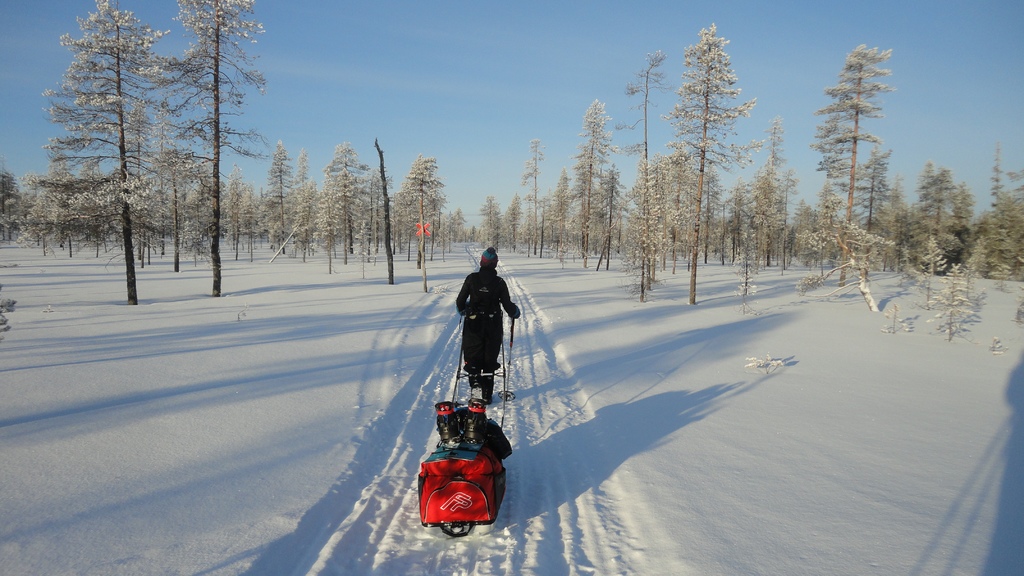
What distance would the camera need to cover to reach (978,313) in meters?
18.0

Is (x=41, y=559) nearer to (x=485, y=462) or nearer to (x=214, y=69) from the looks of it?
(x=485, y=462)

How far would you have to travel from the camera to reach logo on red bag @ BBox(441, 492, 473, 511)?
143 inches

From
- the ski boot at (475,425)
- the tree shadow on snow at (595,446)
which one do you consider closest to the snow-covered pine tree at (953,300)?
the tree shadow on snow at (595,446)

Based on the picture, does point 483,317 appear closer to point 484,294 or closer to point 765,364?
point 484,294

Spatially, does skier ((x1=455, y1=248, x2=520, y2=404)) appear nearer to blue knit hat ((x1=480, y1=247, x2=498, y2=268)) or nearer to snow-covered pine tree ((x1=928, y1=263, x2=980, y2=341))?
blue knit hat ((x1=480, y1=247, x2=498, y2=268))

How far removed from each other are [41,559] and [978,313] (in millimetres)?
26973

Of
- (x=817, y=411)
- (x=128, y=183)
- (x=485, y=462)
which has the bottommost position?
(x=817, y=411)

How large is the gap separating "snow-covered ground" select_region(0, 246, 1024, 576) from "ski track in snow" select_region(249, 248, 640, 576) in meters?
0.02

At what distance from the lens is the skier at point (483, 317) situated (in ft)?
19.6

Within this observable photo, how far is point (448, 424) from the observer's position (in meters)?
4.21

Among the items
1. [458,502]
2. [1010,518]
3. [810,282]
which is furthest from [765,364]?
[810,282]

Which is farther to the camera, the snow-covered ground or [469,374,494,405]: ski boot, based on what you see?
[469,374,494,405]: ski boot

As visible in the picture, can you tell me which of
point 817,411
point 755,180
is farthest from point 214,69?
point 755,180

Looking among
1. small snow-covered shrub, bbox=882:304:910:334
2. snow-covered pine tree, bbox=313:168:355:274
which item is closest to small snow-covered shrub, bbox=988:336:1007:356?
small snow-covered shrub, bbox=882:304:910:334
